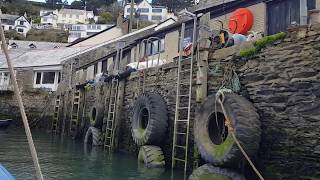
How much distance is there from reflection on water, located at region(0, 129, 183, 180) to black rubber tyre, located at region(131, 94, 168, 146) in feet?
3.19

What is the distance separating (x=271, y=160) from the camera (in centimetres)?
900

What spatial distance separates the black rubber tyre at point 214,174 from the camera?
899 centimetres

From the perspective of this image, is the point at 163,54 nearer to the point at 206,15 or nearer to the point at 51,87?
the point at 206,15

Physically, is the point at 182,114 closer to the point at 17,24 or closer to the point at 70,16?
the point at 17,24

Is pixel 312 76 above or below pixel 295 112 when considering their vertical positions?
above

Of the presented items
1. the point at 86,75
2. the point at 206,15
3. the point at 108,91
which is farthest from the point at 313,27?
the point at 86,75

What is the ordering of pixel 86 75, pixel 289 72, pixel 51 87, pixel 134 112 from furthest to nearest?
1. pixel 51 87
2. pixel 86 75
3. pixel 134 112
4. pixel 289 72

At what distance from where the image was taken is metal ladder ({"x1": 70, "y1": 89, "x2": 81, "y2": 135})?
2500 centimetres

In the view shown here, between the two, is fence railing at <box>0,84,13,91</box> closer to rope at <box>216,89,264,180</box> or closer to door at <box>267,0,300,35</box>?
door at <box>267,0,300,35</box>

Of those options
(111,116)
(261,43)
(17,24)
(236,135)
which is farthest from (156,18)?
(236,135)

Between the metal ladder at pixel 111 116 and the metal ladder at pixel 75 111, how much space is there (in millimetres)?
6333

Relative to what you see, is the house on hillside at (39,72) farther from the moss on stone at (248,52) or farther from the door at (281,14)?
the moss on stone at (248,52)

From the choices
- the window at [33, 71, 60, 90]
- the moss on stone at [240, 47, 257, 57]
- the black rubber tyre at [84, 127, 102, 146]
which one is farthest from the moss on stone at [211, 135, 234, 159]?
the window at [33, 71, 60, 90]

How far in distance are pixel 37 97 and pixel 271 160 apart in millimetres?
28225
